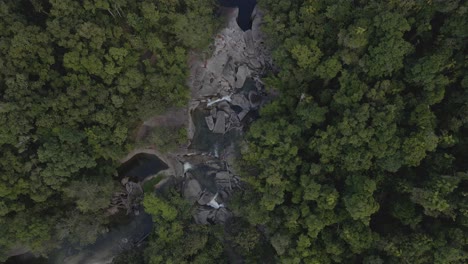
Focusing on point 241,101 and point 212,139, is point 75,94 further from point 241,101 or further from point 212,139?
point 241,101

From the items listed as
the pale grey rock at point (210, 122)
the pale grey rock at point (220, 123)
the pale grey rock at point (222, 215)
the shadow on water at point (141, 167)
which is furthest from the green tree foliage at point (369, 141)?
the shadow on water at point (141, 167)

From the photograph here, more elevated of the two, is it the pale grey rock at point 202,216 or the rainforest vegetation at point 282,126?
the rainforest vegetation at point 282,126

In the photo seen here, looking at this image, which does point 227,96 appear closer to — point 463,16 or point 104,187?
point 104,187

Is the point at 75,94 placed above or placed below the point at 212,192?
above

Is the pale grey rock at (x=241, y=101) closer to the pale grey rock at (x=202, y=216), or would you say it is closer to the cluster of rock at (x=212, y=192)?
the cluster of rock at (x=212, y=192)

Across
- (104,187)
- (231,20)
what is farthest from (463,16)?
(104,187)

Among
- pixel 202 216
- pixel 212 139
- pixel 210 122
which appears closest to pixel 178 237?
pixel 202 216
